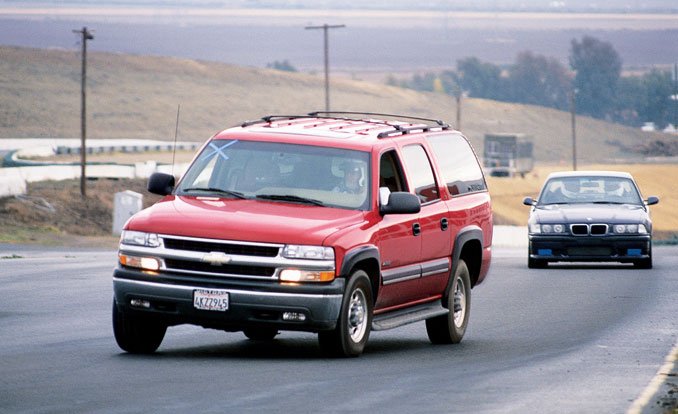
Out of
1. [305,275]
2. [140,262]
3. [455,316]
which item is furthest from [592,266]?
[140,262]

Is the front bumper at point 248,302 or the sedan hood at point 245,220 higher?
the sedan hood at point 245,220

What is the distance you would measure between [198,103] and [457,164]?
127 metres

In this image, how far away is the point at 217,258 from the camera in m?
11.6

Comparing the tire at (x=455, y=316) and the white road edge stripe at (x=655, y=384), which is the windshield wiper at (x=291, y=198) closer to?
the tire at (x=455, y=316)

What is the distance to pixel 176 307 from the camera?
38.3ft

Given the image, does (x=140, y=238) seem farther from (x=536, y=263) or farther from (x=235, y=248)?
(x=536, y=263)

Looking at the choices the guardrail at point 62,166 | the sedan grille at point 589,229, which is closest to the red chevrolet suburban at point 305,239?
the sedan grille at point 589,229

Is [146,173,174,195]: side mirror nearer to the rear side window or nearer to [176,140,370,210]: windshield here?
[176,140,370,210]: windshield

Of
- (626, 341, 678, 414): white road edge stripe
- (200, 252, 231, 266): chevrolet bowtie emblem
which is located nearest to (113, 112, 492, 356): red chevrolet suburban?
(200, 252, 231, 266): chevrolet bowtie emblem

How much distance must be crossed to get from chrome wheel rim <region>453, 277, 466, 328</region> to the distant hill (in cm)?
9805

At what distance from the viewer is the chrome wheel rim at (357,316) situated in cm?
1220

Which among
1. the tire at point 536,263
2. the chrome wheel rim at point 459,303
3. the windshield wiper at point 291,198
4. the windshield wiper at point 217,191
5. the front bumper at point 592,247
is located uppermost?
the windshield wiper at point 217,191

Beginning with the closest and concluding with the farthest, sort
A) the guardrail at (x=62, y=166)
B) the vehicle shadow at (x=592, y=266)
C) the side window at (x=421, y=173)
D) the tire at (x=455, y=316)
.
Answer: the side window at (x=421, y=173)
the tire at (x=455, y=316)
the vehicle shadow at (x=592, y=266)
the guardrail at (x=62, y=166)

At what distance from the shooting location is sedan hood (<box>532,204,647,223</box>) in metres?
25.8
